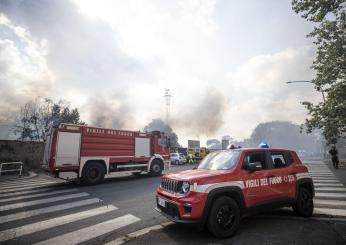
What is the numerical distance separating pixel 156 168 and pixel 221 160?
1105cm

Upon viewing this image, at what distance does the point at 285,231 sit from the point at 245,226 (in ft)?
2.65

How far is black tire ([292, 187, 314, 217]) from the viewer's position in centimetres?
597

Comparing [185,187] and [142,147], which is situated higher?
[142,147]

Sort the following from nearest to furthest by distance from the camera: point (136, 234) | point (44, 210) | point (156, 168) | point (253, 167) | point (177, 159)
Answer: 1. point (136, 234)
2. point (253, 167)
3. point (44, 210)
4. point (156, 168)
5. point (177, 159)

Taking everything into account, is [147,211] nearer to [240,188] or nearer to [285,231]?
[240,188]

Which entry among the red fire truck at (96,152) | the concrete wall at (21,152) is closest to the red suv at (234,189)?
the red fire truck at (96,152)

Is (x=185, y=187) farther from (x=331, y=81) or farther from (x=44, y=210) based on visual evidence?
(x=331, y=81)

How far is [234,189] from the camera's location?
480cm

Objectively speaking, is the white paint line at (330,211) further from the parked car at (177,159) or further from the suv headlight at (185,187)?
the parked car at (177,159)

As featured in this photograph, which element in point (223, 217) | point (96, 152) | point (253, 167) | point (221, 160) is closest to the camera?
point (223, 217)

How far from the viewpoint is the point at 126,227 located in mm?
5375

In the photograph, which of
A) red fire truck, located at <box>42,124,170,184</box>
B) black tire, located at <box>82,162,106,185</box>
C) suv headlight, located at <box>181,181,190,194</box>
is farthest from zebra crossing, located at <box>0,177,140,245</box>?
black tire, located at <box>82,162,106,185</box>

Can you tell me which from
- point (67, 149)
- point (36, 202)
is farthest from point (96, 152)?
point (36, 202)

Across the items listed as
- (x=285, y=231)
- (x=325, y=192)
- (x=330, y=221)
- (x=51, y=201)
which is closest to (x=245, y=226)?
(x=285, y=231)
